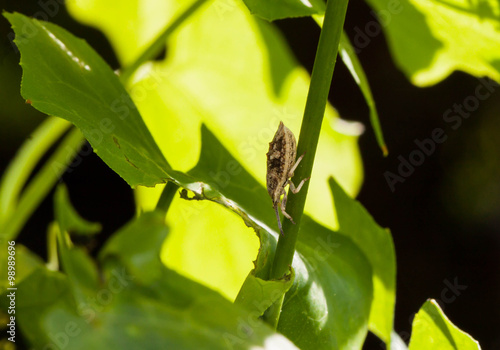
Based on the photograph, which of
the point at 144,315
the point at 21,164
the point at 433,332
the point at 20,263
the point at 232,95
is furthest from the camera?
the point at 232,95

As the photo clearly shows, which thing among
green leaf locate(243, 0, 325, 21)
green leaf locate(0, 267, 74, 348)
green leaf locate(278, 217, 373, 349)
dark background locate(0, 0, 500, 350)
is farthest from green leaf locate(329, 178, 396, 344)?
dark background locate(0, 0, 500, 350)

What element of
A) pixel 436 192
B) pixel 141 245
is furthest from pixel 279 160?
pixel 436 192

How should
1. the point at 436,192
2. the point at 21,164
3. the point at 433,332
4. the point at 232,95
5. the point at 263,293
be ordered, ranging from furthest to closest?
1. the point at 436,192
2. the point at 232,95
3. the point at 21,164
4. the point at 433,332
5. the point at 263,293

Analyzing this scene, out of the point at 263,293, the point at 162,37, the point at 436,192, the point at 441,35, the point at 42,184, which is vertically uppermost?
the point at 441,35

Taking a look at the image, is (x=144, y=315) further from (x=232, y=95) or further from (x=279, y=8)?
(x=232, y=95)

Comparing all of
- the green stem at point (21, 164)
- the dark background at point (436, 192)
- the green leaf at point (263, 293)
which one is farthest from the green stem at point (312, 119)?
the dark background at point (436, 192)
